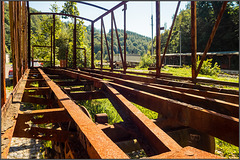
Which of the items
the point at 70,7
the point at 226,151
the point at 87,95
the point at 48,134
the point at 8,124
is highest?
Answer: the point at 70,7

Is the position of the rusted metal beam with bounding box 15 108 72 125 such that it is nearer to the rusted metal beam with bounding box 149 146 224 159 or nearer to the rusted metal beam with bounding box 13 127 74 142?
the rusted metal beam with bounding box 13 127 74 142

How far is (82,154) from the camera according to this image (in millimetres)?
1693

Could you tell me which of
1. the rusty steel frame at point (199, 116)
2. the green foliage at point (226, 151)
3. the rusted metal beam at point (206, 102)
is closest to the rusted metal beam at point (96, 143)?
the rusty steel frame at point (199, 116)

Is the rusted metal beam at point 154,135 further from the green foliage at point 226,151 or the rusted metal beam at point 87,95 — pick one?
the green foliage at point 226,151

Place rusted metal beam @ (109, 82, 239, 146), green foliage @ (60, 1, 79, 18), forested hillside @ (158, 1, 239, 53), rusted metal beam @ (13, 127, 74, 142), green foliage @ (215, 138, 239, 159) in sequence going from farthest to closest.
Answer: forested hillside @ (158, 1, 239, 53), green foliage @ (60, 1, 79, 18), green foliage @ (215, 138, 239, 159), rusted metal beam @ (13, 127, 74, 142), rusted metal beam @ (109, 82, 239, 146)

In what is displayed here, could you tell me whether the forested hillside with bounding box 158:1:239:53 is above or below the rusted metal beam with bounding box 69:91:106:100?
above

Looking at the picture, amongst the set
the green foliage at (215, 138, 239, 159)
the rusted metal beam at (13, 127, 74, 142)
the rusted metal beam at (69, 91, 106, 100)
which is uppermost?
the rusted metal beam at (69, 91, 106, 100)

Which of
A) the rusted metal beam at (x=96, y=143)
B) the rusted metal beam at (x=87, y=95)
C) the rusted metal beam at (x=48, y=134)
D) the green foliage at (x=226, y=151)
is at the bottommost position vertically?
the green foliage at (x=226, y=151)

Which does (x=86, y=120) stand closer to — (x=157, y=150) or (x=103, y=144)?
(x=103, y=144)

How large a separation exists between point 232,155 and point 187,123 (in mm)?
3867

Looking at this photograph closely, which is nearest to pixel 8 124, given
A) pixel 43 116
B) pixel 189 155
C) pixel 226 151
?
pixel 43 116

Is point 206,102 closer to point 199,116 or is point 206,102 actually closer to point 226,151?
point 199,116

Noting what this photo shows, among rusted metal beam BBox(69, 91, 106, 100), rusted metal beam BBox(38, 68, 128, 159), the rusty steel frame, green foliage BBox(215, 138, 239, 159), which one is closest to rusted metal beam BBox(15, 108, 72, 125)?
rusted metal beam BBox(38, 68, 128, 159)

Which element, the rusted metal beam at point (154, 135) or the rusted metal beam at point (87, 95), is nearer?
the rusted metal beam at point (154, 135)
